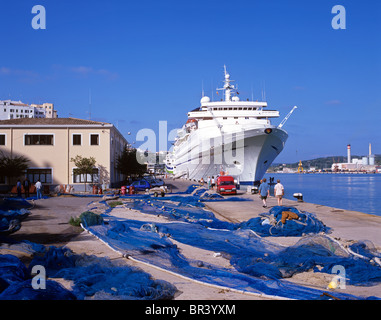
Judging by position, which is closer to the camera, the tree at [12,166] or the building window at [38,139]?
the tree at [12,166]

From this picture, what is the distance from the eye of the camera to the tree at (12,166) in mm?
30266

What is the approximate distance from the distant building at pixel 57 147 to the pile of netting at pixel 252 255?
22695mm

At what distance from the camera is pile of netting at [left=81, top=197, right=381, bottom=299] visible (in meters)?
5.82

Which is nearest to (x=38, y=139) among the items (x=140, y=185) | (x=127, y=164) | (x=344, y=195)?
(x=140, y=185)

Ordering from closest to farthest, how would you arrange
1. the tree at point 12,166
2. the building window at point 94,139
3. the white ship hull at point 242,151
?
the tree at point 12,166, the building window at point 94,139, the white ship hull at point 242,151

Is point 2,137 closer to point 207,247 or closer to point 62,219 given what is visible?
point 62,219

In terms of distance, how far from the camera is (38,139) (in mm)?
32562

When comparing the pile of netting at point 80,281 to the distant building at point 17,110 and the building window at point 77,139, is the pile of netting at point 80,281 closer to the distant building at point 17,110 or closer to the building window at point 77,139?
the building window at point 77,139

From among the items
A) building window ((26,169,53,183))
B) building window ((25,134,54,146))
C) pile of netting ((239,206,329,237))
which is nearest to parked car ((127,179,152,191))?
building window ((26,169,53,183))

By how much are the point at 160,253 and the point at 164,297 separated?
2.74m

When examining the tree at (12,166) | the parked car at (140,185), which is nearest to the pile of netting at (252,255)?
the parked car at (140,185)

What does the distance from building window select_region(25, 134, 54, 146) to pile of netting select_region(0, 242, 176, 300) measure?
27.9m
